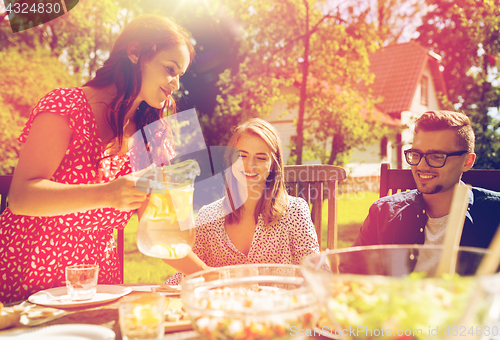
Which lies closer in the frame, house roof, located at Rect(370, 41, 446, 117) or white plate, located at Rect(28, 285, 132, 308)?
white plate, located at Rect(28, 285, 132, 308)

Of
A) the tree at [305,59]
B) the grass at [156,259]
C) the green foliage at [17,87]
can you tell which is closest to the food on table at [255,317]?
the grass at [156,259]

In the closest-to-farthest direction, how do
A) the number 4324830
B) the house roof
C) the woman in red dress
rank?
the number 4324830 < the woman in red dress < the house roof

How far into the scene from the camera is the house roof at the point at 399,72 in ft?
54.1

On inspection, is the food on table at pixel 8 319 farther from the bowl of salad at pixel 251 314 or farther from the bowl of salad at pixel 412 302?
the bowl of salad at pixel 412 302

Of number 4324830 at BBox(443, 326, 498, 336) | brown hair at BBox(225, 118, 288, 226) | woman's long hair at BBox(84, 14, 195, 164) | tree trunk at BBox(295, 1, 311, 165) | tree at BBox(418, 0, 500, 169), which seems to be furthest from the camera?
tree trunk at BBox(295, 1, 311, 165)

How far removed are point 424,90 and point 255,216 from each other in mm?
19892

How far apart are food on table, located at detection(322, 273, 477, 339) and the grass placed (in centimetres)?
442

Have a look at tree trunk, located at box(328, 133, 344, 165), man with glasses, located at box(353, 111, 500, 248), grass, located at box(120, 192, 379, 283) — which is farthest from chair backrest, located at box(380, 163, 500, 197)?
tree trunk, located at box(328, 133, 344, 165)

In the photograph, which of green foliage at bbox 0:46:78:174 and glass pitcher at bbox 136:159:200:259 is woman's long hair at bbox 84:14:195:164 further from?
green foliage at bbox 0:46:78:174

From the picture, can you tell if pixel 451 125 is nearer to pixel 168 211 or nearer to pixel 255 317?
pixel 168 211

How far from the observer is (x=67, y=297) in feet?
4.14

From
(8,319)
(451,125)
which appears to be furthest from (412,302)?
(451,125)

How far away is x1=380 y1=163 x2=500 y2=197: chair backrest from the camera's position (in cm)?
205

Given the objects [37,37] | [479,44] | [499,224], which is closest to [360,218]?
[479,44]
